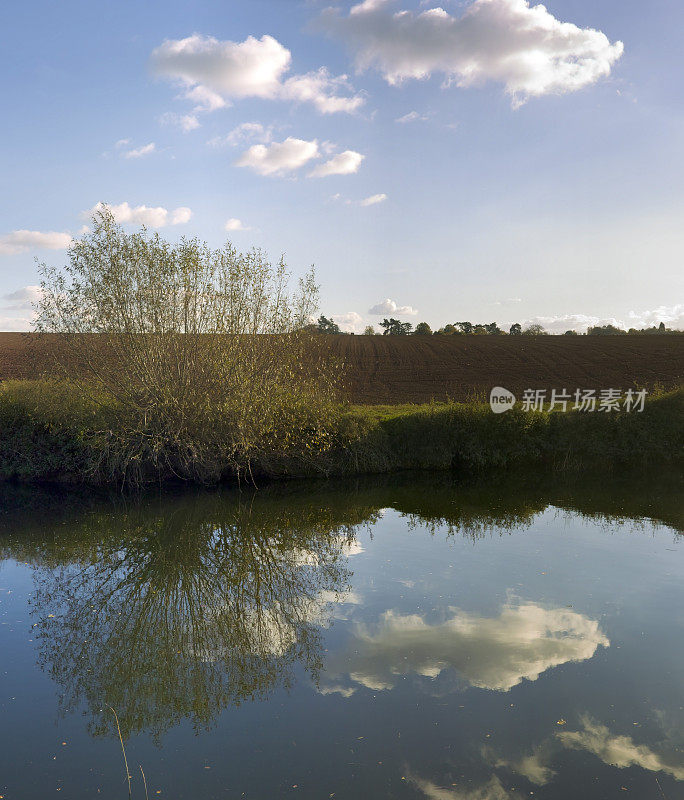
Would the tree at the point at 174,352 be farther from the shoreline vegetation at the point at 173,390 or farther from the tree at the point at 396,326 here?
the tree at the point at 396,326

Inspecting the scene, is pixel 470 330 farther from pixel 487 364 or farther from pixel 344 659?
pixel 344 659

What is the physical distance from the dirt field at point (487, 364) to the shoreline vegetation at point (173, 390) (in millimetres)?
9486

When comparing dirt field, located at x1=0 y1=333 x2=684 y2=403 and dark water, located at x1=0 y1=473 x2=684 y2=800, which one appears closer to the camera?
dark water, located at x1=0 y1=473 x2=684 y2=800

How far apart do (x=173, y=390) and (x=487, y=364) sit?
21965 mm

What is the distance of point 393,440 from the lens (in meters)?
17.8

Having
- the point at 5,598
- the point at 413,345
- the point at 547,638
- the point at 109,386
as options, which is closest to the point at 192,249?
the point at 109,386

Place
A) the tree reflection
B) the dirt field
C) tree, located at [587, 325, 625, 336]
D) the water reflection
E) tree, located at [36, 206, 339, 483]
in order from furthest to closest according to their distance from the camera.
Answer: tree, located at [587, 325, 625, 336] < the dirt field < tree, located at [36, 206, 339, 483] < the water reflection < the tree reflection

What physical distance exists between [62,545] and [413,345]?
2967 centimetres

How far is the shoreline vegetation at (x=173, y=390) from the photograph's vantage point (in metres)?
14.1

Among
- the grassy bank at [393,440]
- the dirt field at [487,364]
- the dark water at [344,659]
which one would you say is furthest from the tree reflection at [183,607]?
the dirt field at [487,364]

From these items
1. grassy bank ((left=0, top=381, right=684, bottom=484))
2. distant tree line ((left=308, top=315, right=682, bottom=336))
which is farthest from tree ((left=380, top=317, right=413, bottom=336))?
grassy bank ((left=0, top=381, right=684, bottom=484))

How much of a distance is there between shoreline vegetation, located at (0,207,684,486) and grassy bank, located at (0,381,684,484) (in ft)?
0.17

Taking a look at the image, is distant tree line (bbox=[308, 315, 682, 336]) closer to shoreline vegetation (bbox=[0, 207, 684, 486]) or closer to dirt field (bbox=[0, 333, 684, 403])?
dirt field (bbox=[0, 333, 684, 403])

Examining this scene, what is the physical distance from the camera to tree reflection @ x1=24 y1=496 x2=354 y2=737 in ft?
19.6
